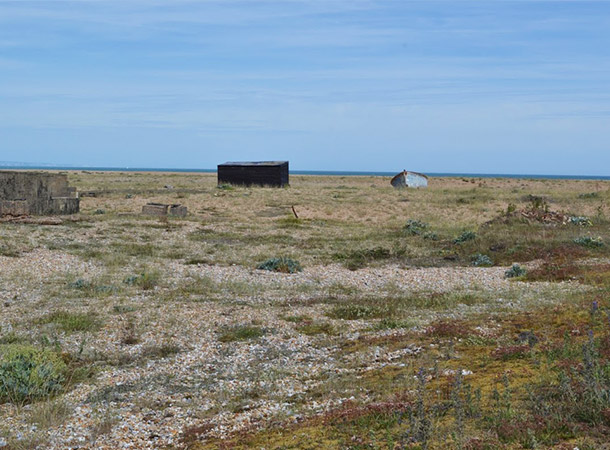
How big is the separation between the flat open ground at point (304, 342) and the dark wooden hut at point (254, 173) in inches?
1193

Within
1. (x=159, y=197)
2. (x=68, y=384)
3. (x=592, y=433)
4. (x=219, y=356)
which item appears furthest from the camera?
(x=159, y=197)

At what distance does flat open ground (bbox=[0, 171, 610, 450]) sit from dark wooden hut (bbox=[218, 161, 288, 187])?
99.4 feet

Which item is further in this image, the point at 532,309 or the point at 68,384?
the point at 532,309

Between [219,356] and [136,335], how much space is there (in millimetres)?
2174

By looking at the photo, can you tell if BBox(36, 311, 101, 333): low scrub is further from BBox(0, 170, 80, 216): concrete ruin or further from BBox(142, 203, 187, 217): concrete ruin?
BBox(142, 203, 187, 217): concrete ruin

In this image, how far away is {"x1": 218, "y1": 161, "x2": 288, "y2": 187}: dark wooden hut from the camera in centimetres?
5493

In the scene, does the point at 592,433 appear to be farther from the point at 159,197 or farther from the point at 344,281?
the point at 159,197

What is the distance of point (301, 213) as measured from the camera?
114 feet

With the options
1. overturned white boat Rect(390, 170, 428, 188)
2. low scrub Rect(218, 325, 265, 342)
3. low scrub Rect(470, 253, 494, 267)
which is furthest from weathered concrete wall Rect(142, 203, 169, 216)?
overturned white boat Rect(390, 170, 428, 188)

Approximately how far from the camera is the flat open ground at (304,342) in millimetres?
6516

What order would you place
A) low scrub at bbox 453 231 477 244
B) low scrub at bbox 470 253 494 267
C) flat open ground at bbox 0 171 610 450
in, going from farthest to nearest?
low scrub at bbox 453 231 477 244
low scrub at bbox 470 253 494 267
flat open ground at bbox 0 171 610 450

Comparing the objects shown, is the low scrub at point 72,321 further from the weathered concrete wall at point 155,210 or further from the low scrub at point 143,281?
the weathered concrete wall at point 155,210

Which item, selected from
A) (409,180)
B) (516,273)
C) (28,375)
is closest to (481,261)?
(516,273)

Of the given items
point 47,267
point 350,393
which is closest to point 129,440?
point 350,393
